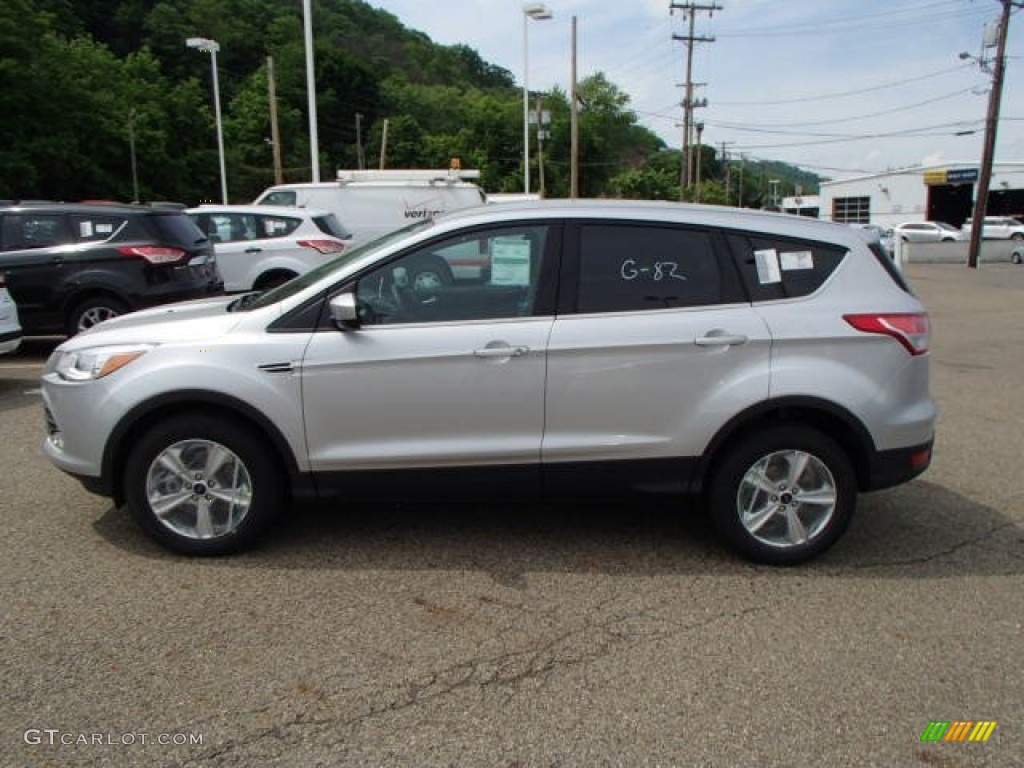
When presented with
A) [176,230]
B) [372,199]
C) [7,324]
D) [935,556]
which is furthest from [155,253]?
[935,556]

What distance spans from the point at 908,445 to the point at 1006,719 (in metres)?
1.50

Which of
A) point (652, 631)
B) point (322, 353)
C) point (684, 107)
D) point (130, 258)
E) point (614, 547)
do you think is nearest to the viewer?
point (652, 631)

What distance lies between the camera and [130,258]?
9305mm

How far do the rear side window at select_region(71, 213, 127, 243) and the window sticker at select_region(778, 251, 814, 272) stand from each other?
7.91 m

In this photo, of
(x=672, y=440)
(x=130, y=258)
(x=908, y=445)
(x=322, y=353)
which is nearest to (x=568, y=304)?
(x=672, y=440)

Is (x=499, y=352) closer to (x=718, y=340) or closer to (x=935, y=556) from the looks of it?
(x=718, y=340)

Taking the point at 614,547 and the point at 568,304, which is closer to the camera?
the point at 568,304

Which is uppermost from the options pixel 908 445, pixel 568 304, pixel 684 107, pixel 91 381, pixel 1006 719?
pixel 684 107

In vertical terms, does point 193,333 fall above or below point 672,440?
above

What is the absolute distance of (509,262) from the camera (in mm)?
4137

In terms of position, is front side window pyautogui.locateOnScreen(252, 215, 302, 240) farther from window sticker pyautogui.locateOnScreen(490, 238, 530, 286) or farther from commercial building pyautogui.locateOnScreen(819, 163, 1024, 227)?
commercial building pyautogui.locateOnScreen(819, 163, 1024, 227)

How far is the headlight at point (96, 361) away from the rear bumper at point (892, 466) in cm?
359

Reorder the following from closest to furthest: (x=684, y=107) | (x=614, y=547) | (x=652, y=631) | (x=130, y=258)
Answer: (x=652, y=631)
(x=614, y=547)
(x=130, y=258)
(x=684, y=107)

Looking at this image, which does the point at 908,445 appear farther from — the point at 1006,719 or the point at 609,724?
the point at 609,724
